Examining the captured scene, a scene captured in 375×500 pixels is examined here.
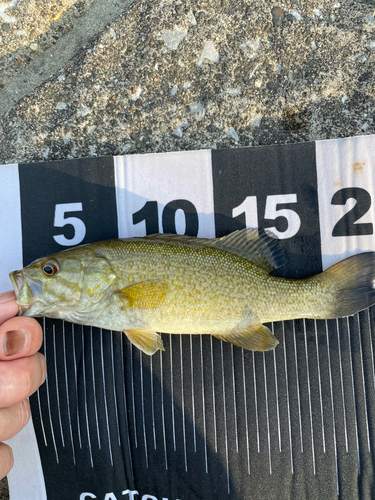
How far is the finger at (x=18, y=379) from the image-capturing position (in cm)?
190

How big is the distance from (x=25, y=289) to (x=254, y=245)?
5.08 ft

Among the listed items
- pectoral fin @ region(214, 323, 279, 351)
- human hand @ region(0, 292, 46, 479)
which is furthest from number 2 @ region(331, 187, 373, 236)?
human hand @ region(0, 292, 46, 479)

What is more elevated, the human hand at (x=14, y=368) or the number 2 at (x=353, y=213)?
the number 2 at (x=353, y=213)

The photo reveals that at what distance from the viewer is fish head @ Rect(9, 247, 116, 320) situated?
209cm

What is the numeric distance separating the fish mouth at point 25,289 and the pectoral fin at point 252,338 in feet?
4.14

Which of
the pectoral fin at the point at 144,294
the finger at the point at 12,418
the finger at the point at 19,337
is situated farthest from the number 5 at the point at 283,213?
the finger at the point at 12,418

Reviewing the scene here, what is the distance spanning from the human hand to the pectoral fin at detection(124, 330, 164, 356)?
59 cm

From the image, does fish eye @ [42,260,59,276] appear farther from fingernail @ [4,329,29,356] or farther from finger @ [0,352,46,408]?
finger @ [0,352,46,408]

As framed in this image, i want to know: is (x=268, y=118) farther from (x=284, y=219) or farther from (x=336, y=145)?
(x=284, y=219)

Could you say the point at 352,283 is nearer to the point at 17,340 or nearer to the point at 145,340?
the point at 145,340

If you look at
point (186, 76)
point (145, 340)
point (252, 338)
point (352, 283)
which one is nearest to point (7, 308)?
point (145, 340)

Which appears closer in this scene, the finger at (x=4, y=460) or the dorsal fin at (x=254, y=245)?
the finger at (x=4, y=460)

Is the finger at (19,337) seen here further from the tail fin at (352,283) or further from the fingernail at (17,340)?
the tail fin at (352,283)

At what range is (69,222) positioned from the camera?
256cm
